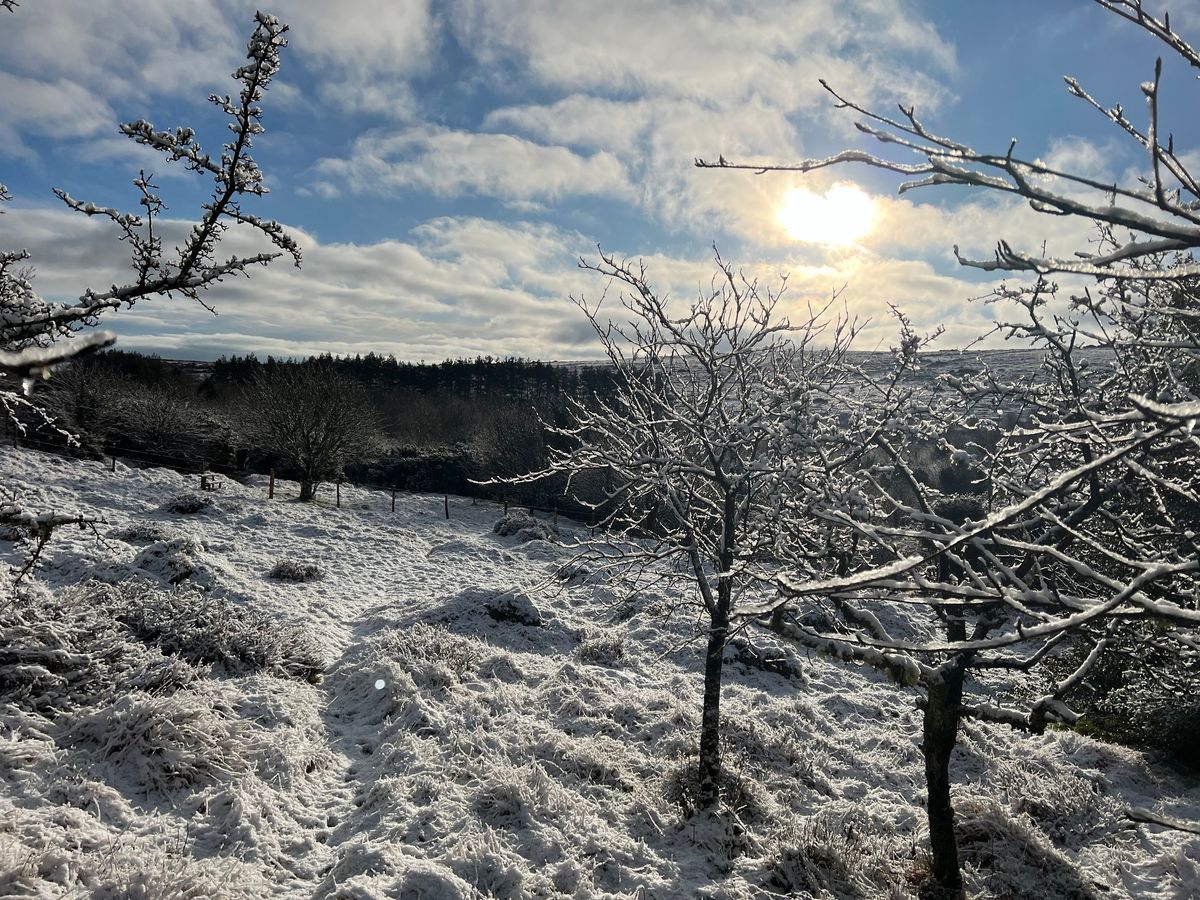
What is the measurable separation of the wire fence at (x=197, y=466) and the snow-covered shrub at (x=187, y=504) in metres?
3.52

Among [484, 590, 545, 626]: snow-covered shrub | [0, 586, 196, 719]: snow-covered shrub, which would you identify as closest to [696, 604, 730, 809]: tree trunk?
[0, 586, 196, 719]: snow-covered shrub

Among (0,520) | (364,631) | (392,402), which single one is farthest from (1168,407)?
(392,402)

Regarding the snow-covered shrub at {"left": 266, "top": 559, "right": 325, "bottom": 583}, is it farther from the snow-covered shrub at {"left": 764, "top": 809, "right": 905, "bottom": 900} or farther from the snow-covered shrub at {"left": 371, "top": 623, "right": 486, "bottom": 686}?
the snow-covered shrub at {"left": 764, "top": 809, "right": 905, "bottom": 900}

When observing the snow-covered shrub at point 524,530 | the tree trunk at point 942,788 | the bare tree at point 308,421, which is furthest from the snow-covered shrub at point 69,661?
the bare tree at point 308,421

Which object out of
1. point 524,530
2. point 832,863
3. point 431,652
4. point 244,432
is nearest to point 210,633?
point 431,652

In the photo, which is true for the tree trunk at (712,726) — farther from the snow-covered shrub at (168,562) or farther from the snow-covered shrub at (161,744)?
the snow-covered shrub at (168,562)

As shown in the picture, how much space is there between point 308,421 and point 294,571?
12582 mm

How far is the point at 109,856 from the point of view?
4336mm

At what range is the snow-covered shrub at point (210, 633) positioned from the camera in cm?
795

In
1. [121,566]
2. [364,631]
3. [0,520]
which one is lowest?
[364,631]

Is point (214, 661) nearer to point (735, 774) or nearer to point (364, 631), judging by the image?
point (364, 631)

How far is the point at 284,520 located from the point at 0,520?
16300 mm

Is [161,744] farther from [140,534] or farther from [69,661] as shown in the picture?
[140,534]

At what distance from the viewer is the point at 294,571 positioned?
13.7m
